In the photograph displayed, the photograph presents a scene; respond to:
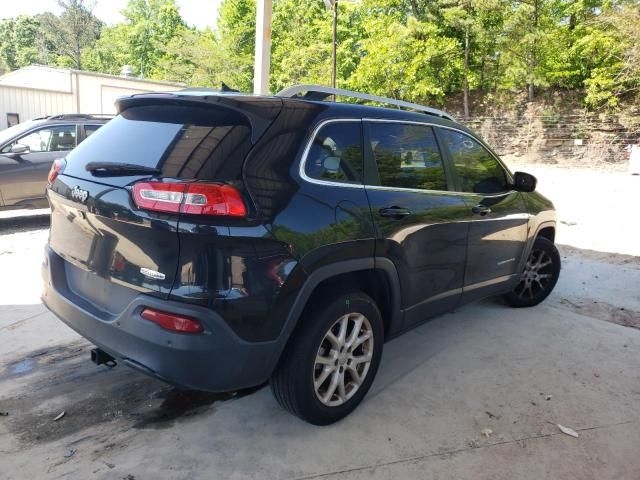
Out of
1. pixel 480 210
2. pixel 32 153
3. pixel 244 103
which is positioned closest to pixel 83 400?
pixel 244 103

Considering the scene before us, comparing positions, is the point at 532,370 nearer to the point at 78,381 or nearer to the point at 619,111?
the point at 78,381

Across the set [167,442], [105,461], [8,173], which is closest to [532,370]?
[167,442]

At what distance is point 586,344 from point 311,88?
305cm

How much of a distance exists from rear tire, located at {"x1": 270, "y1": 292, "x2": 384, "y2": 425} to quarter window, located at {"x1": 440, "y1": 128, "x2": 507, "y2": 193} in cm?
140

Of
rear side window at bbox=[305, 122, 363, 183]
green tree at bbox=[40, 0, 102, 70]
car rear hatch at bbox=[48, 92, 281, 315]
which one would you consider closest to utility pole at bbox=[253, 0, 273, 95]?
rear side window at bbox=[305, 122, 363, 183]

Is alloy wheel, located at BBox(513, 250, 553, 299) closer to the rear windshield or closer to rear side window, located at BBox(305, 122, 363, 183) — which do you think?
rear side window, located at BBox(305, 122, 363, 183)

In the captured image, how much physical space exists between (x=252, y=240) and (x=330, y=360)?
2.92ft

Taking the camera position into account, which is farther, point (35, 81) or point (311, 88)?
point (35, 81)

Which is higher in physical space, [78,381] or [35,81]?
[35,81]

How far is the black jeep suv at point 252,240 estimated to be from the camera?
7.32 ft

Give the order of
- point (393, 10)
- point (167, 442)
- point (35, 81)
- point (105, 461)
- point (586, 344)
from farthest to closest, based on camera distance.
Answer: point (393, 10), point (35, 81), point (586, 344), point (167, 442), point (105, 461)

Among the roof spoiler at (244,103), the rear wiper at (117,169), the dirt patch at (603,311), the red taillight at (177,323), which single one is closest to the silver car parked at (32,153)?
the rear wiper at (117,169)

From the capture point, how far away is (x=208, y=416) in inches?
115

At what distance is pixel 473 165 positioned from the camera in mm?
3918
